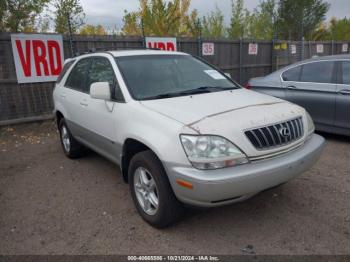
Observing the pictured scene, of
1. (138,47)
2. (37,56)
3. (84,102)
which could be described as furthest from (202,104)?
(138,47)

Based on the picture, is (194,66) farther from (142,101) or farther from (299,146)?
(299,146)

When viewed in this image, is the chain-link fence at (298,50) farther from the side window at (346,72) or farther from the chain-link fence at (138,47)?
the side window at (346,72)

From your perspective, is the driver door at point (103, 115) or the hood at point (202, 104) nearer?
the hood at point (202, 104)

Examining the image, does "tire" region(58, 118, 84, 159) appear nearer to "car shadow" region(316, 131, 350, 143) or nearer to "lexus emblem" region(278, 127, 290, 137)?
→ "lexus emblem" region(278, 127, 290, 137)

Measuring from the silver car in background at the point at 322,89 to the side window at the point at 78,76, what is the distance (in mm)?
3849

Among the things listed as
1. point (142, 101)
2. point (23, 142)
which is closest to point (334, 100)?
point (142, 101)

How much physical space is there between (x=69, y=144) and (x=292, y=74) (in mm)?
4448

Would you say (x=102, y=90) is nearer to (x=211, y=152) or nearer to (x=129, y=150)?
(x=129, y=150)

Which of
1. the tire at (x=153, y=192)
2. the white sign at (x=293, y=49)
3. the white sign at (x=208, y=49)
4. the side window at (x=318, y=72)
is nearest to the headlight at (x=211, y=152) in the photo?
the tire at (x=153, y=192)

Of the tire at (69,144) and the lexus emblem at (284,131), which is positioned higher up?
the lexus emblem at (284,131)

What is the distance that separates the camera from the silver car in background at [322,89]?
5402 millimetres

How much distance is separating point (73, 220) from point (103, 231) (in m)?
0.44

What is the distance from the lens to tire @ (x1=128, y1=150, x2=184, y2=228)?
2.80 m

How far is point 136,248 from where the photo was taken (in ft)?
9.22
